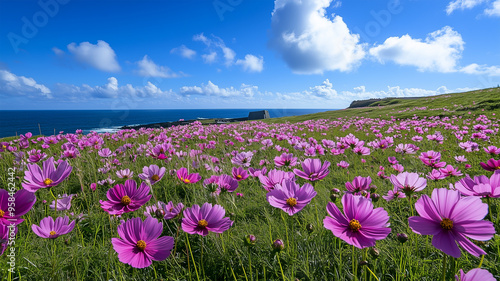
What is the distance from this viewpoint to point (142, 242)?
0.90 m

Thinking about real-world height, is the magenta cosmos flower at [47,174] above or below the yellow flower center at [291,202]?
above

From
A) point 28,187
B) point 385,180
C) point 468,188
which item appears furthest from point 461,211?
point 385,180

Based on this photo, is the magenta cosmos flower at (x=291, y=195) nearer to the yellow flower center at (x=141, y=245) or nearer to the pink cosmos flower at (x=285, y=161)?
the yellow flower center at (x=141, y=245)

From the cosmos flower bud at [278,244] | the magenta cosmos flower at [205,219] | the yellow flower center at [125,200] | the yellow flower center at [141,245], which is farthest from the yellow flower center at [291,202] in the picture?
the yellow flower center at [125,200]

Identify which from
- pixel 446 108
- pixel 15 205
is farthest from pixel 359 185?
pixel 446 108

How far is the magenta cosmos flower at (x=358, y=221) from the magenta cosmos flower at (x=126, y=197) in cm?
82

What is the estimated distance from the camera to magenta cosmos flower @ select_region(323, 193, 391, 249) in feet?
2.79

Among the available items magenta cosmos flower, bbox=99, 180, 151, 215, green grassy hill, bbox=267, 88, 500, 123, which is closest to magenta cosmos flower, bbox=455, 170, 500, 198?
magenta cosmos flower, bbox=99, 180, 151, 215

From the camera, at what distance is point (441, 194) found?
813mm

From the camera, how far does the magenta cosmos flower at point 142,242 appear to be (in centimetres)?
86

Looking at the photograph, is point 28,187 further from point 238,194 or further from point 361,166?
point 361,166

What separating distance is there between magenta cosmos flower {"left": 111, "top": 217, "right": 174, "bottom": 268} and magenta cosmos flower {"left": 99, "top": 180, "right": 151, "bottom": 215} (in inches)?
5.8

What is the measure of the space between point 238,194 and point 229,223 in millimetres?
1499

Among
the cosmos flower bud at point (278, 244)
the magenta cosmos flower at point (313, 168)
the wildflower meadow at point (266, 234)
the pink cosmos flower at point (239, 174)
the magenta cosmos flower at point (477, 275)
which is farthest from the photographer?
the pink cosmos flower at point (239, 174)
